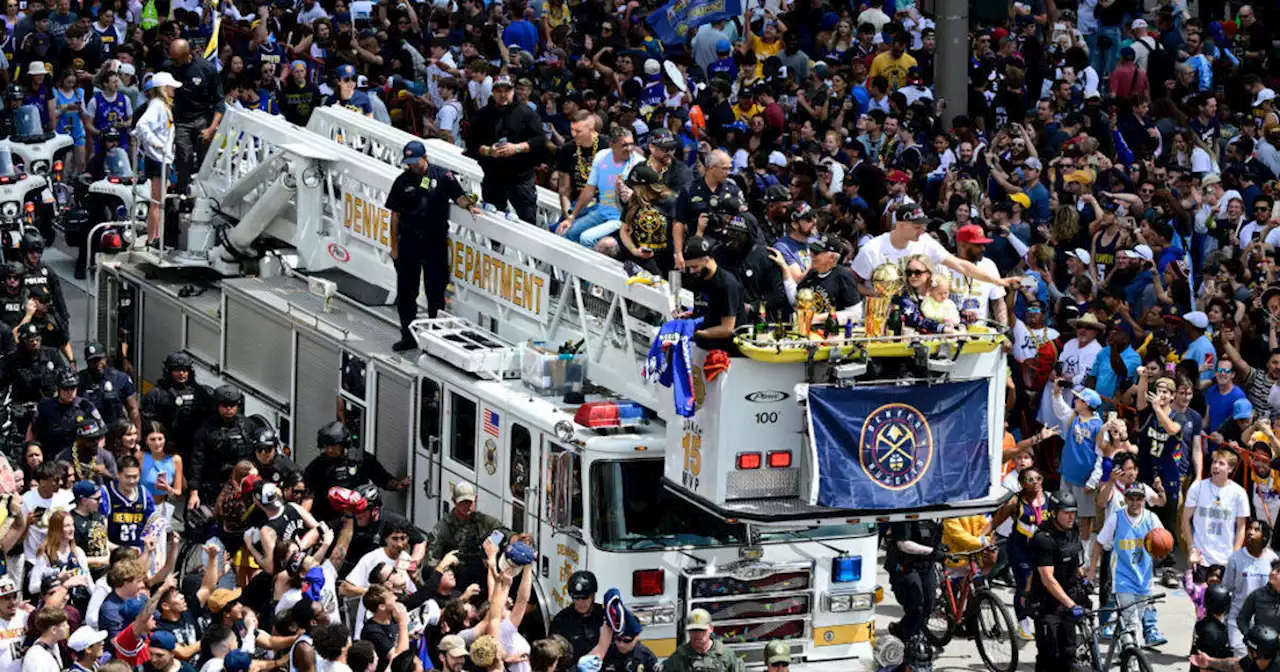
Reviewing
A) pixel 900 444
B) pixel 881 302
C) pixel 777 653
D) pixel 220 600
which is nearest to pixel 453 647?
pixel 220 600

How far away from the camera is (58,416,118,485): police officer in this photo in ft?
61.1

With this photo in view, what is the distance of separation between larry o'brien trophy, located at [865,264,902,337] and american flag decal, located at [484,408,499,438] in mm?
2862

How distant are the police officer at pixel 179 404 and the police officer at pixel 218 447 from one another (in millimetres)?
523

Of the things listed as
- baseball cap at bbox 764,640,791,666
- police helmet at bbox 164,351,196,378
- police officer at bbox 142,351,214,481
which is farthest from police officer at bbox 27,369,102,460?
baseball cap at bbox 764,640,791,666

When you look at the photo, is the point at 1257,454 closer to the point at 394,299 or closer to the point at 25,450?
the point at 394,299

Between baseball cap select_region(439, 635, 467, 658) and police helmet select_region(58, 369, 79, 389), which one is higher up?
police helmet select_region(58, 369, 79, 389)

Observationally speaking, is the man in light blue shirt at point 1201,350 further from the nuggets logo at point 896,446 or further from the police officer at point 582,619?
the police officer at point 582,619

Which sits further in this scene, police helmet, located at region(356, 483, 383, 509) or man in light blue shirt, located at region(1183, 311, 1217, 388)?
man in light blue shirt, located at region(1183, 311, 1217, 388)

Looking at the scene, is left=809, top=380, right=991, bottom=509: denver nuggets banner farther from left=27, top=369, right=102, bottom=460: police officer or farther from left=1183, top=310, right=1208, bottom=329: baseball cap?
left=27, top=369, right=102, bottom=460: police officer

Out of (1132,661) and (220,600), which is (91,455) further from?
(1132,661)

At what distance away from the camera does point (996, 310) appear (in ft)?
57.3

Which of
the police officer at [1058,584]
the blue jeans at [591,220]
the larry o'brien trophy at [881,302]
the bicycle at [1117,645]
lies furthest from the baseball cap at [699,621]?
the blue jeans at [591,220]

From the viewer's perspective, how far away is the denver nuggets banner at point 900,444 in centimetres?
1587

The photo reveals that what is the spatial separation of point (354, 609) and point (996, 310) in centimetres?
484
